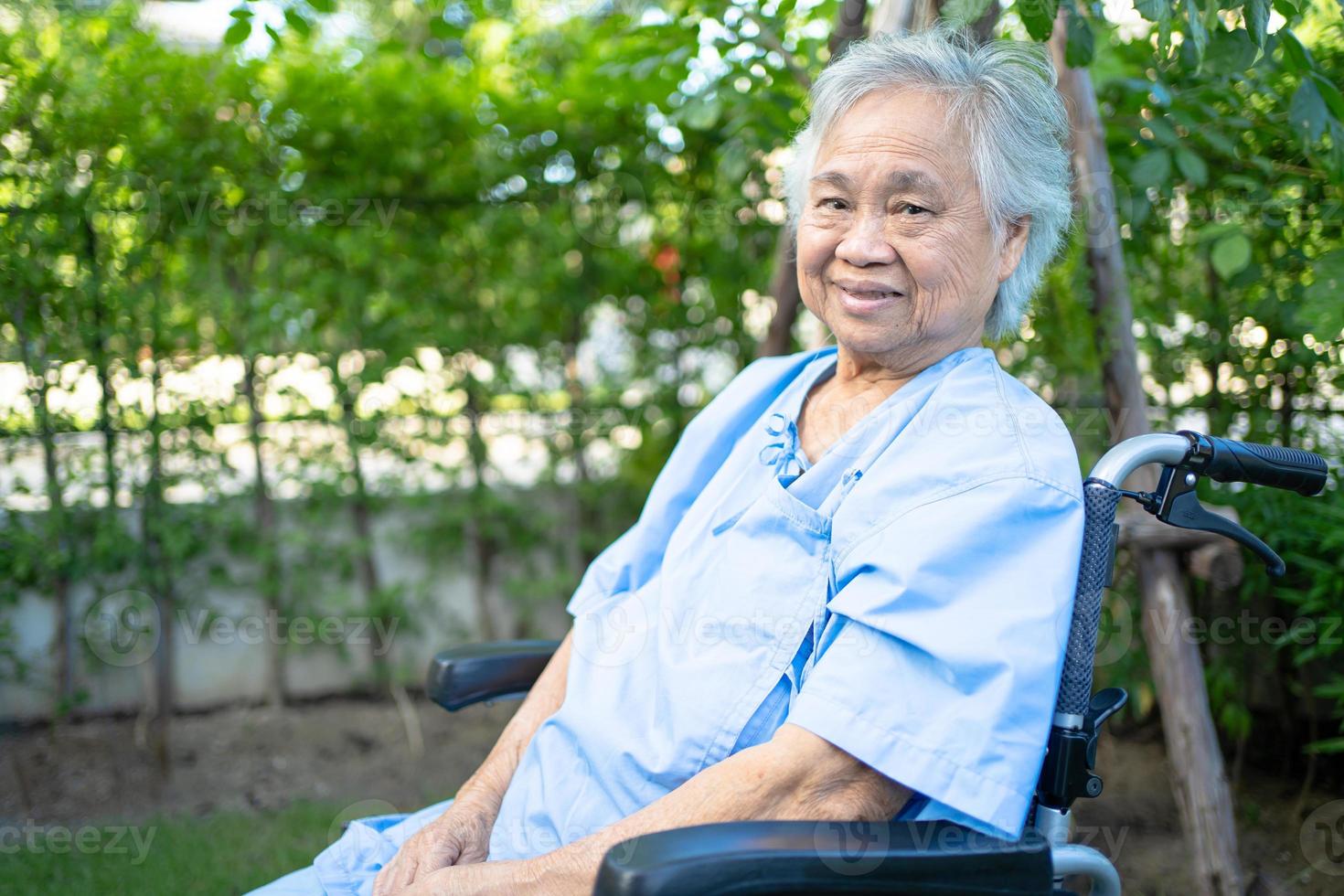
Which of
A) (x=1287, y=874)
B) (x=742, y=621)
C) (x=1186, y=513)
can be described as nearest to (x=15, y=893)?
(x=742, y=621)

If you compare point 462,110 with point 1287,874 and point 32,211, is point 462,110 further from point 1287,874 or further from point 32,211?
point 1287,874

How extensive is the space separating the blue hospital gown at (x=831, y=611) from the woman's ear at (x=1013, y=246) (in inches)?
5.0

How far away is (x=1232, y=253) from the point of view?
87.4 inches

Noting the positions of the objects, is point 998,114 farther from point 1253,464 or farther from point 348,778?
point 348,778

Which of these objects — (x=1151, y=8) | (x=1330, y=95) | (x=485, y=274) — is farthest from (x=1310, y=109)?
(x=485, y=274)

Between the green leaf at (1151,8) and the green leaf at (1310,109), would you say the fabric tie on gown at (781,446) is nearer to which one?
the green leaf at (1151,8)

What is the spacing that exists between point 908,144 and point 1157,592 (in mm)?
1389

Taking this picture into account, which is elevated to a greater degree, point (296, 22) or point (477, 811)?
point (296, 22)

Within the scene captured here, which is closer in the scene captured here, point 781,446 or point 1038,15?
point 781,446

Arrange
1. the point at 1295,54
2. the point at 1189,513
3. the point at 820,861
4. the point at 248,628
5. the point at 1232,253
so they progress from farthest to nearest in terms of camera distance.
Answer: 1. the point at 248,628
2. the point at 1232,253
3. the point at 1295,54
4. the point at 1189,513
5. the point at 820,861

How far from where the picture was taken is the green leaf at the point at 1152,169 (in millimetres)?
2289

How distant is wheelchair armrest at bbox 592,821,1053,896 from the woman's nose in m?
0.76

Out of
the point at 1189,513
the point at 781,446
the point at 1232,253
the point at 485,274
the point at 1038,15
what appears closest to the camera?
the point at 1189,513

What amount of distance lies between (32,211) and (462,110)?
1.36 metres
